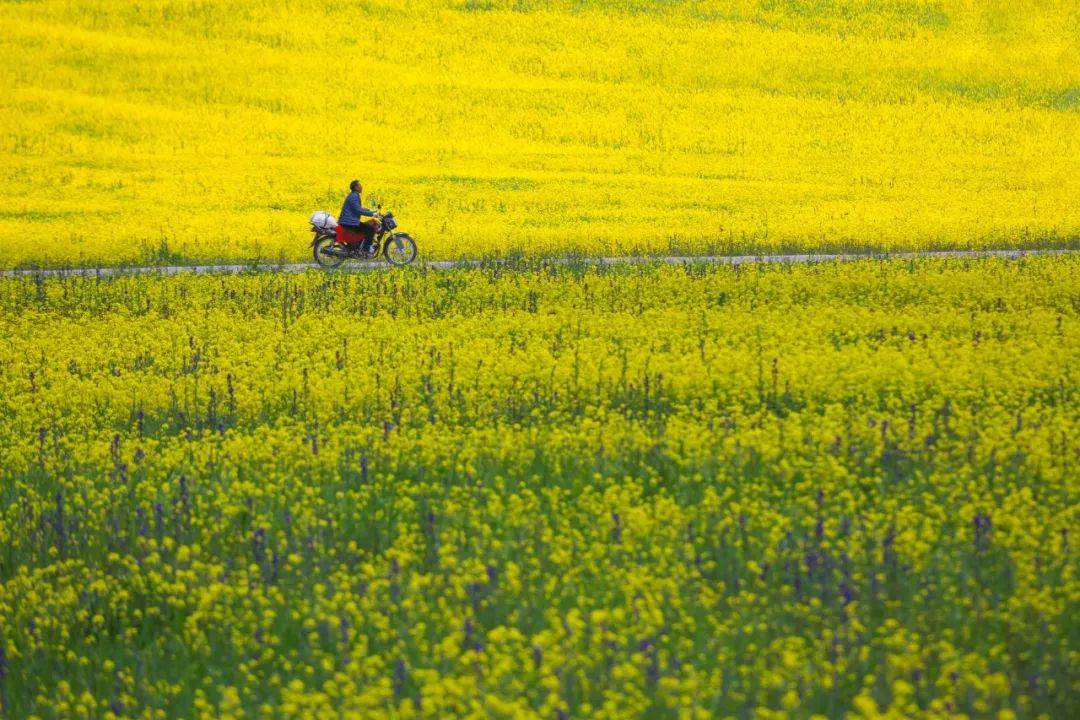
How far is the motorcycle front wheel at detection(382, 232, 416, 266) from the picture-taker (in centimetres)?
2291

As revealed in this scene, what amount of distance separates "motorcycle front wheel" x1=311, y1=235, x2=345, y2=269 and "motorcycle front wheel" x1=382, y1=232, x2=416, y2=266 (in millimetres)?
802

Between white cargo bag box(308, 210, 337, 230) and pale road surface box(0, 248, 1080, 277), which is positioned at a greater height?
white cargo bag box(308, 210, 337, 230)

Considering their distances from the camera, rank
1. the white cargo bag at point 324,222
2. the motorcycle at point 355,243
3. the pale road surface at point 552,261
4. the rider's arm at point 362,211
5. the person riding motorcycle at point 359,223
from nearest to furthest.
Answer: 1. the pale road surface at point 552,261
2. the rider's arm at point 362,211
3. the person riding motorcycle at point 359,223
4. the motorcycle at point 355,243
5. the white cargo bag at point 324,222

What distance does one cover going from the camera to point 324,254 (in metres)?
23.1

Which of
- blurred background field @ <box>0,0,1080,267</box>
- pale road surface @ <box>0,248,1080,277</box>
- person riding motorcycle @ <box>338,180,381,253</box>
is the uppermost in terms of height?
blurred background field @ <box>0,0,1080,267</box>

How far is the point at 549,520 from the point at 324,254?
1562 centimetres

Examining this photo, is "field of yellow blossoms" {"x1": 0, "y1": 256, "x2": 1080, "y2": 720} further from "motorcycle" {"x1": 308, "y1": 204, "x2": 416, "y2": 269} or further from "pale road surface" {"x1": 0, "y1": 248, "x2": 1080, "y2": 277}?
"motorcycle" {"x1": 308, "y1": 204, "x2": 416, "y2": 269}

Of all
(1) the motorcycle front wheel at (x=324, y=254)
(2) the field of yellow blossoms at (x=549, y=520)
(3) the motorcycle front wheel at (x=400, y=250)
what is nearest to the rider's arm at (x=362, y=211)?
(3) the motorcycle front wheel at (x=400, y=250)

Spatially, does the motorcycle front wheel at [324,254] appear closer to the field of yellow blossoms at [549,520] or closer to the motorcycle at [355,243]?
the motorcycle at [355,243]

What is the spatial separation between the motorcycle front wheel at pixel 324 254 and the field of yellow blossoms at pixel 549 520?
7.48 meters

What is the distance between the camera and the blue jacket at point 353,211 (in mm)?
22250

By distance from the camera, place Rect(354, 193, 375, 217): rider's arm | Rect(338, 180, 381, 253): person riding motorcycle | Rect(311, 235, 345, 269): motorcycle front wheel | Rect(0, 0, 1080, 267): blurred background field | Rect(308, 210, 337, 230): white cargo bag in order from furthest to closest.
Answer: Rect(0, 0, 1080, 267): blurred background field < Rect(308, 210, 337, 230): white cargo bag < Rect(311, 235, 345, 269): motorcycle front wheel < Rect(338, 180, 381, 253): person riding motorcycle < Rect(354, 193, 375, 217): rider's arm

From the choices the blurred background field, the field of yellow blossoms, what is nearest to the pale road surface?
the blurred background field

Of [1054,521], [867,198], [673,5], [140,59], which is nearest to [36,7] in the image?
[140,59]
